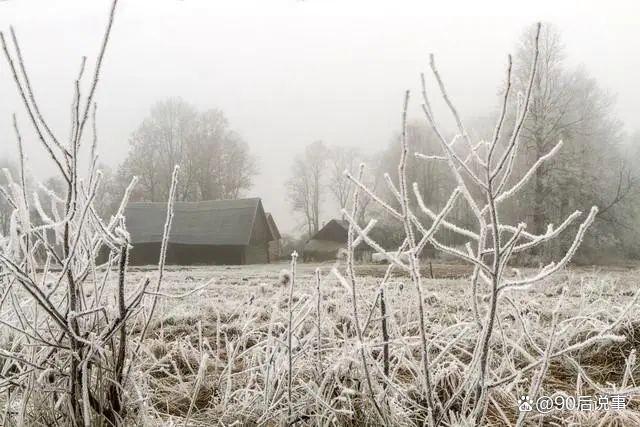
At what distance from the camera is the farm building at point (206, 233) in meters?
17.2

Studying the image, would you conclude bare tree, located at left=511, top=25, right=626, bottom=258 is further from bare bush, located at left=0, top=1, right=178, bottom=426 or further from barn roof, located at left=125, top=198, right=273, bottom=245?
bare bush, located at left=0, top=1, right=178, bottom=426

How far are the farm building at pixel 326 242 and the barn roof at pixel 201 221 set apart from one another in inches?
114

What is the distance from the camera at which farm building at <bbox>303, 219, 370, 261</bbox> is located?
1559cm

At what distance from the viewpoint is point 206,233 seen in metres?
17.7

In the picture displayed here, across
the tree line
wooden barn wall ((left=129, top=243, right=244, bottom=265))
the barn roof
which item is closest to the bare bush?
the tree line

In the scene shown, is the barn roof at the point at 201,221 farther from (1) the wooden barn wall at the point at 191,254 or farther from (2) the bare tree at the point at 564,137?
(2) the bare tree at the point at 564,137

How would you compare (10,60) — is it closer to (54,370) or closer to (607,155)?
(54,370)

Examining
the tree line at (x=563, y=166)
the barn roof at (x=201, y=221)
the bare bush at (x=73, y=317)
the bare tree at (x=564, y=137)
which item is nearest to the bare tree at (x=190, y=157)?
the barn roof at (x=201, y=221)

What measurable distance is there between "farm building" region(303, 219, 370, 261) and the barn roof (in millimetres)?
2908

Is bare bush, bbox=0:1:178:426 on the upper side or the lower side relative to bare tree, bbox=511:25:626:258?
lower

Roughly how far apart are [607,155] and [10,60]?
1830 cm

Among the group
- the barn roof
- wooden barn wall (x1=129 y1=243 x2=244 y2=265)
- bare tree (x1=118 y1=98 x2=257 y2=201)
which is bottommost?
wooden barn wall (x1=129 y1=243 x2=244 y2=265)

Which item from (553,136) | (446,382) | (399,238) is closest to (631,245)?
(553,136)

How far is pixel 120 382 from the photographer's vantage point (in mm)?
1052
